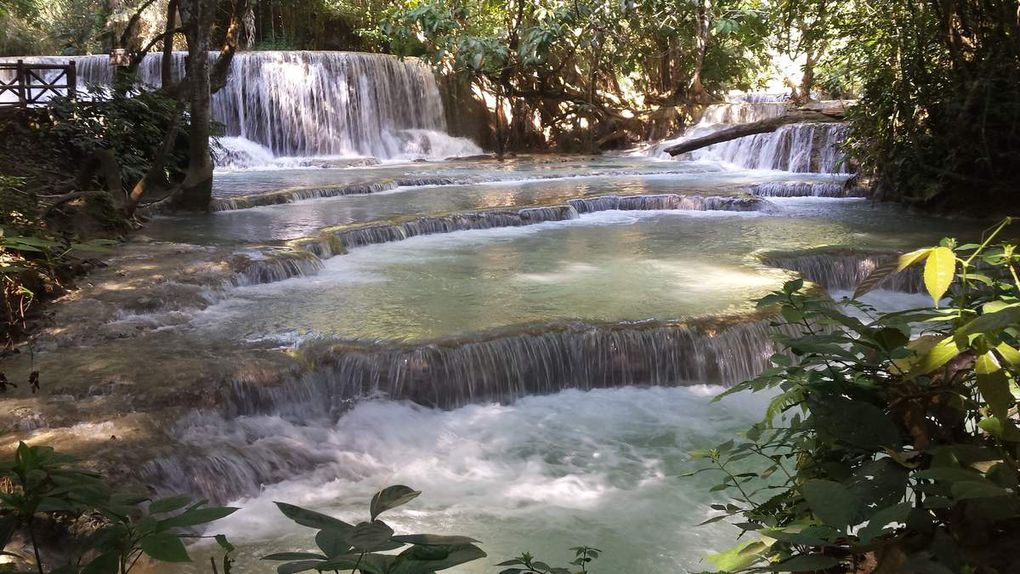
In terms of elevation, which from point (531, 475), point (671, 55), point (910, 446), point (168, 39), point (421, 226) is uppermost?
point (671, 55)

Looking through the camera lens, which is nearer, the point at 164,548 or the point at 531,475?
the point at 164,548

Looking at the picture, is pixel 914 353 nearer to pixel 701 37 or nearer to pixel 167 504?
pixel 167 504

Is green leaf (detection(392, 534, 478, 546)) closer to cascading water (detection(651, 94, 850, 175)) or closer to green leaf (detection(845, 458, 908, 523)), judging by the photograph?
green leaf (detection(845, 458, 908, 523))

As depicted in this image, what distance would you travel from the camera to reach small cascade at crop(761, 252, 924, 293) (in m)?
7.29

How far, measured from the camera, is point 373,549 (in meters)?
1.03

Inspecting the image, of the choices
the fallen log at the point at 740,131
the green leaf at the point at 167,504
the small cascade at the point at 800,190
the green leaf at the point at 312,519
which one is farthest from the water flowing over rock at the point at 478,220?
the green leaf at the point at 312,519

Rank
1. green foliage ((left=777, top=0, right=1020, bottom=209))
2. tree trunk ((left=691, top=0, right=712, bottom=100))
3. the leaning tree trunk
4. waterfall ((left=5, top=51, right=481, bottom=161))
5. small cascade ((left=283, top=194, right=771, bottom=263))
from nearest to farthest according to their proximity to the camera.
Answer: small cascade ((left=283, top=194, right=771, bottom=263)) < the leaning tree trunk < green foliage ((left=777, top=0, right=1020, bottom=209)) < waterfall ((left=5, top=51, right=481, bottom=161)) < tree trunk ((left=691, top=0, right=712, bottom=100))

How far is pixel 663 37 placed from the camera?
23.0m

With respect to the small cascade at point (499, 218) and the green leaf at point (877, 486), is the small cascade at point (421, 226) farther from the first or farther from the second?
the green leaf at point (877, 486)

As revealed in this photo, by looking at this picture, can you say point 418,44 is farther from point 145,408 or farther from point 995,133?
point 145,408

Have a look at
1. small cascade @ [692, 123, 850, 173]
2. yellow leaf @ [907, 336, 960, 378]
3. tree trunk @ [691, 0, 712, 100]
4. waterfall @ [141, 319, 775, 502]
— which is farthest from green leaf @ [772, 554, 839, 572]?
tree trunk @ [691, 0, 712, 100]

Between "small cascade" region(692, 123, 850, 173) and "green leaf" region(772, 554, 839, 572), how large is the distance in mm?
14078

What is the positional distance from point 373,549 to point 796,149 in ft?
53.6

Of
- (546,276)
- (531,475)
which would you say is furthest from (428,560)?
(546,276)
